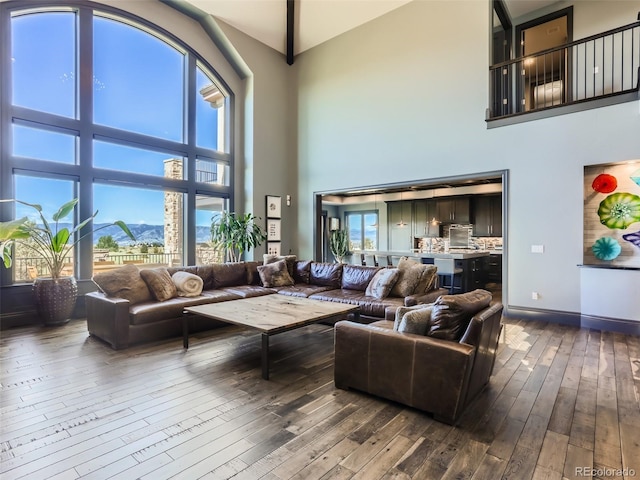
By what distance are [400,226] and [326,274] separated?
563 centimetres

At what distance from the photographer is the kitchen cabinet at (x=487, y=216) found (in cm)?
884

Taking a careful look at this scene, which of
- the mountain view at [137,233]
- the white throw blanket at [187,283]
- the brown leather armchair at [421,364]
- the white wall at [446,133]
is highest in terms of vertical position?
the white wall at [446,133]

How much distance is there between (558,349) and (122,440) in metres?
4.31

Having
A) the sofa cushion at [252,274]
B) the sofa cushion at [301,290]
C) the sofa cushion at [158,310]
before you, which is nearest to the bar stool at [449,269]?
the sofa cushion at [301,290]

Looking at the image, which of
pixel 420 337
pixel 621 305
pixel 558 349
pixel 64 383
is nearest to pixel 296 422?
pixel 420 337

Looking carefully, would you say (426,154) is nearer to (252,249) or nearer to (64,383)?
(252,249)

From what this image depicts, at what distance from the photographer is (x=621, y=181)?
512 cm

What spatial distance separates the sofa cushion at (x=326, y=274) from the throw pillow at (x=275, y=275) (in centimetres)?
42

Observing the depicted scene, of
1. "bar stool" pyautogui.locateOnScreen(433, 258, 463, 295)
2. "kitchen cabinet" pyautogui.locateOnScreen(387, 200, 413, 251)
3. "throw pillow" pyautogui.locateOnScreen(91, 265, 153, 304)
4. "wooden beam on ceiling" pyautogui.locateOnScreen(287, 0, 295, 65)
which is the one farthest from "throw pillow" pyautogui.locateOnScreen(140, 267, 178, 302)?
"kitchen cabinet" pyautogui.locateOnScreen(387, 200, 413, 251)

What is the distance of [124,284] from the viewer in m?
4.21

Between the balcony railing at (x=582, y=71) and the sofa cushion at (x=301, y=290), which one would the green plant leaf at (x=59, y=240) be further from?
the balcony railing at (x=582, y=71)

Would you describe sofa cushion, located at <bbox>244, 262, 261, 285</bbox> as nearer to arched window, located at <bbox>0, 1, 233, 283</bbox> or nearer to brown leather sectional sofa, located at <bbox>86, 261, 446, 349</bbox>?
brown leather sectional sofa, located at <bbox>86, 261, 446, 349</bbox>

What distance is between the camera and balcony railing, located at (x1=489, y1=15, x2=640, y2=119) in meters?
5.11

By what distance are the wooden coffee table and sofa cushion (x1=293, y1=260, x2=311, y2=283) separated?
1763 mm
